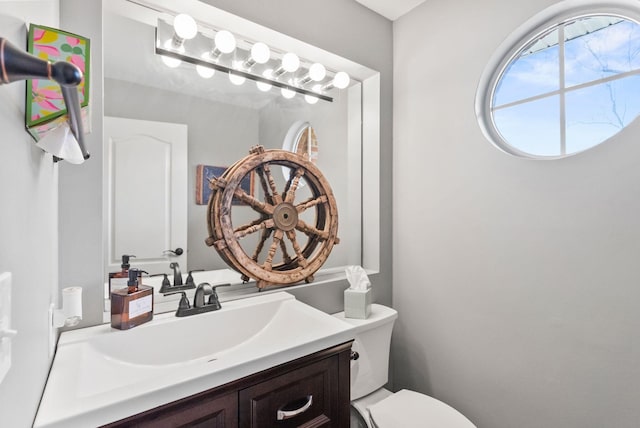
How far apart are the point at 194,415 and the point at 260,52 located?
1451 mm

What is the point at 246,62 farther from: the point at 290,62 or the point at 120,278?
the point at 120,278

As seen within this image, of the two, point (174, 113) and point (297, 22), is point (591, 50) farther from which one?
point (174, 113)

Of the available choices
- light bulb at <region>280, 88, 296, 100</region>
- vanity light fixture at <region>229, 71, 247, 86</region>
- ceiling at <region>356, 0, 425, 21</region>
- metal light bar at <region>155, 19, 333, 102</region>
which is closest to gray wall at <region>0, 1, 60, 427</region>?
metal light bar at <region>155, 19, 333, 102</region>

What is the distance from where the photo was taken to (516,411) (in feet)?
4.56

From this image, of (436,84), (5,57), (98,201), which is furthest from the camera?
(436,84)

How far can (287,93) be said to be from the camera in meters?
1.70

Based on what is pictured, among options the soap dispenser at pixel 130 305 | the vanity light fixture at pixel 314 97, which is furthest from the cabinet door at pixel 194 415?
the vanity light fixture at pixel 314 97

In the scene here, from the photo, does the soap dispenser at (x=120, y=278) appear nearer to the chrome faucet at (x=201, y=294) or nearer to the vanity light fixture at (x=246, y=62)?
the chrome faucet at (x=201, y=294)

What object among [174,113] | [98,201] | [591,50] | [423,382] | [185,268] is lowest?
[423,382]

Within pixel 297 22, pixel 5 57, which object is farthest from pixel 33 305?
pixel 297 22

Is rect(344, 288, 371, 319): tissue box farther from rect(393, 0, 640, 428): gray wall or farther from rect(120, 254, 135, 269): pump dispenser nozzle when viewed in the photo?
rect(120, 254, 135, 269): pump dispenser nozzle

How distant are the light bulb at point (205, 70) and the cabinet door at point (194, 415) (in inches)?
51.4

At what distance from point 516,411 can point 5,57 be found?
1.89m

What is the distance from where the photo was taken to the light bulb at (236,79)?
1519 mm
